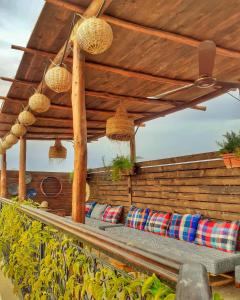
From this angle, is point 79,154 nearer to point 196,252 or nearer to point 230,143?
point 196,252

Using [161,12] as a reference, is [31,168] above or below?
below

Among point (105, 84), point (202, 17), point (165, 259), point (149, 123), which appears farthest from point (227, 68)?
point (165, 259)

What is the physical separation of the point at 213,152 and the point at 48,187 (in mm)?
7697

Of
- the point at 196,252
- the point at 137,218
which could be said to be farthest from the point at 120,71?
the point at 137,218

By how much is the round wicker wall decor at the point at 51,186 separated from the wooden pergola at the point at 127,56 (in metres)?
5.16

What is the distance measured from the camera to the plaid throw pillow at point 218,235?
410 centimetres

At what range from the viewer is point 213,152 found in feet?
15.9

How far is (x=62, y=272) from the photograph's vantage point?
2164 mm

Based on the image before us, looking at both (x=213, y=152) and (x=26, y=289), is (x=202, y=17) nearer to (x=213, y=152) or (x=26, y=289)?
(x=213, y=152)

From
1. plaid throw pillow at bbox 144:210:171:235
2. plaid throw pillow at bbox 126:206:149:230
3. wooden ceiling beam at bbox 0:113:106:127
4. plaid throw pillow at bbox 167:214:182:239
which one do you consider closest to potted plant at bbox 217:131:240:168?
plaid throw pillow at bbox 167:214:182:239

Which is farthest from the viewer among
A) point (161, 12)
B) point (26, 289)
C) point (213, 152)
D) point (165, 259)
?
point (213, 152)

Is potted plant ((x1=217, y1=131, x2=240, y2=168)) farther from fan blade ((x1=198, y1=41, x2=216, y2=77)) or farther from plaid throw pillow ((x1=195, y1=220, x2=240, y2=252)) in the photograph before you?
fan blade ((x1=198, y1=41, x2=216, y2=77))

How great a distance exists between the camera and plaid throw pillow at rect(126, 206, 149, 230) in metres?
6.19

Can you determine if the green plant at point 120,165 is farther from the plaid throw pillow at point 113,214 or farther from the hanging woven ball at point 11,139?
the hanging woven ball at point 11,139
